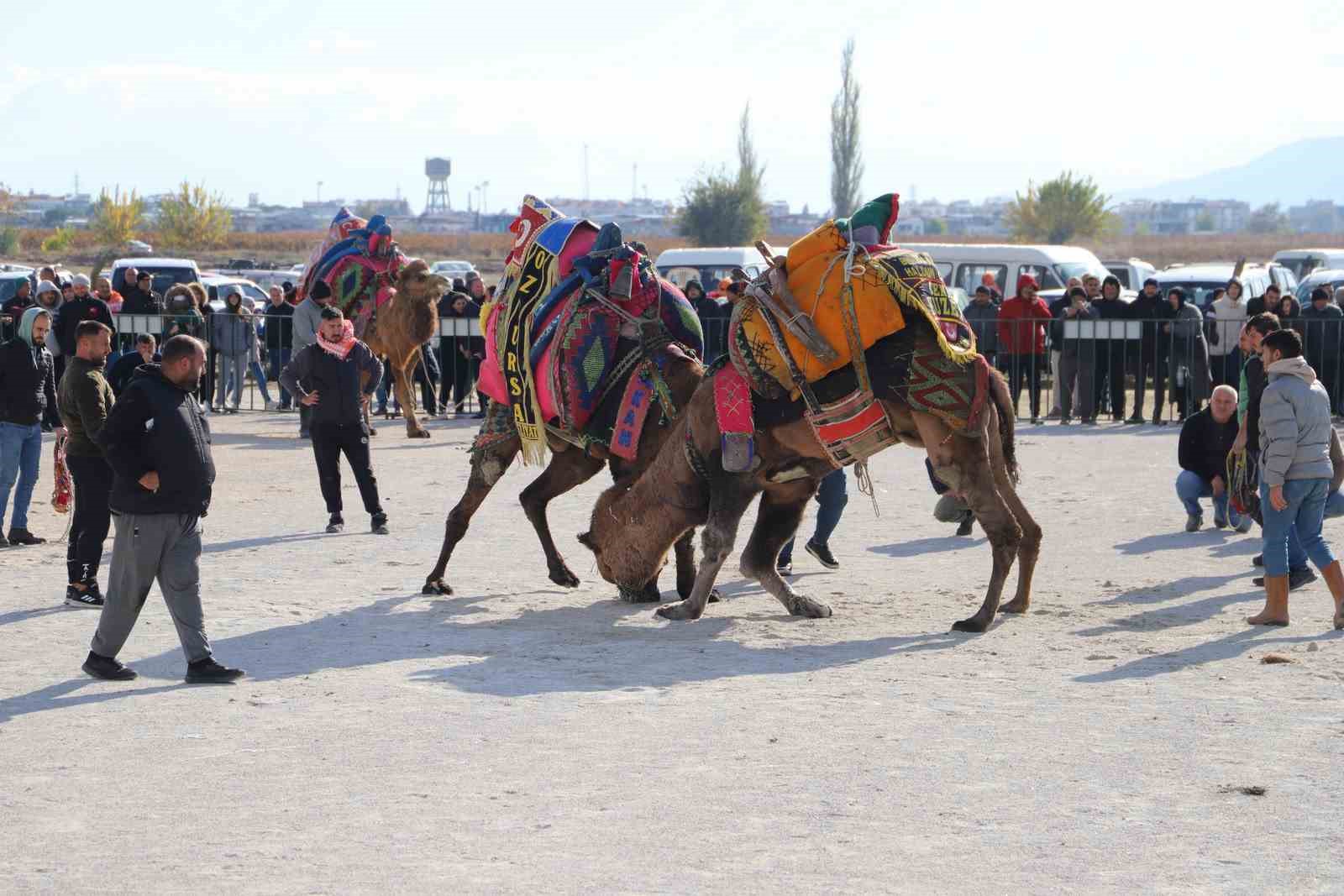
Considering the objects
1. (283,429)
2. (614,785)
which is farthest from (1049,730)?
(283,429)

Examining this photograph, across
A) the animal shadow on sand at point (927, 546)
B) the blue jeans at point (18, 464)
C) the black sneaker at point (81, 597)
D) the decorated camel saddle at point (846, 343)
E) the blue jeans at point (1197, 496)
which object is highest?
the decorated camel saddle at point (846, 343)

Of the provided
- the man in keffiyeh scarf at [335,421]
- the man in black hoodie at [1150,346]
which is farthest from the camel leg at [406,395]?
the man in black hoodie at [1150,346]

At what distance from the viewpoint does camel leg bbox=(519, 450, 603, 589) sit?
418 inches

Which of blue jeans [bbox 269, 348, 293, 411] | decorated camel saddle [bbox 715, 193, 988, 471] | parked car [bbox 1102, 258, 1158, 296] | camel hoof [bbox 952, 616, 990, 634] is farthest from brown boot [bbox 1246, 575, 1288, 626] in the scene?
parked car [bbox 1102, 258, 1158, 296]

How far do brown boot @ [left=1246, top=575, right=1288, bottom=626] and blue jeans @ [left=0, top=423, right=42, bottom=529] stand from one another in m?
8.33

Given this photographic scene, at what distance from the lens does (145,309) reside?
75.0ft

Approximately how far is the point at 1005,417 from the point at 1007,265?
1850cm

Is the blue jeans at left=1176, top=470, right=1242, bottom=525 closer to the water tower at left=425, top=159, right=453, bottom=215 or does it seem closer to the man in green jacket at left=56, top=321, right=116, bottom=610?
the man in green jacket at left=56, top=321, right=116, bottom=610

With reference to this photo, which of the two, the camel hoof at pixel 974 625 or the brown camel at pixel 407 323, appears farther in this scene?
the brown camel at pixel 407 323

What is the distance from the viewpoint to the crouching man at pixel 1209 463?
12812 millimetres

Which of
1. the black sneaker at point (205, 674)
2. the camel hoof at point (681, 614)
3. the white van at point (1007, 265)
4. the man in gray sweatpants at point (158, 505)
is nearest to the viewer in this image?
the man in gray sweatpants at point (158, 505)

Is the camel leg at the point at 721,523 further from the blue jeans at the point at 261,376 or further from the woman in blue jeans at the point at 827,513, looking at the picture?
the blue jeans at the point at 261,376

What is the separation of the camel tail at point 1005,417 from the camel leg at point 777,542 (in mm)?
1096

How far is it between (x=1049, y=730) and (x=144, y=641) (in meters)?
4.71
